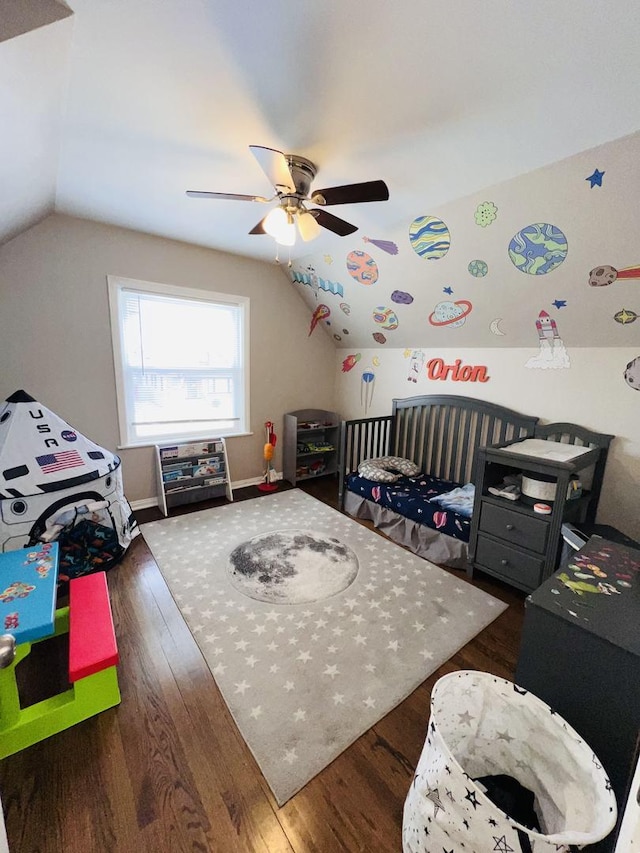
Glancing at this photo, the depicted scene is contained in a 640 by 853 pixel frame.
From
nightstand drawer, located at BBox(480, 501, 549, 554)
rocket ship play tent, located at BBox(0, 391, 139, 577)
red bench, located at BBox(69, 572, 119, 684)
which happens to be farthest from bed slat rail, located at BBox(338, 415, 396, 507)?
red bench, located at BBox(69, 572, 119, 684)

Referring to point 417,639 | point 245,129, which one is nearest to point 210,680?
point 417,639

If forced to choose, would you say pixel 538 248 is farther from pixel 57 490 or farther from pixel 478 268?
pixel 57 490

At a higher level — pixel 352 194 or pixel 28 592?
pixel 352 194

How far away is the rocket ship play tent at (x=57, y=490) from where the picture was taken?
2072 millimetres

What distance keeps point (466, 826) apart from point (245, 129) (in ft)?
8.25

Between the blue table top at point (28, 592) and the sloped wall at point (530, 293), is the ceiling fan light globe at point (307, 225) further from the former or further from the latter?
the blue table top at point (28, 592)

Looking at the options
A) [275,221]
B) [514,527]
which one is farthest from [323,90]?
[514,527]

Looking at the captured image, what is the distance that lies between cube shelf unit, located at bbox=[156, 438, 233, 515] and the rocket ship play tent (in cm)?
68

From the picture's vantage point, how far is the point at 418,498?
2748 mm

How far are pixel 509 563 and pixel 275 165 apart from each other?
8.23ft

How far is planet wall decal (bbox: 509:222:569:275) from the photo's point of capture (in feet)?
6.26

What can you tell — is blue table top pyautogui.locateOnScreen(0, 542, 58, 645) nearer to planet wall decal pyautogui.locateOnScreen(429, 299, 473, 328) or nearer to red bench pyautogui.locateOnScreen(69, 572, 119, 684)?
red bench pyautogui.locateOnScreen(69, 572, 119, 684)

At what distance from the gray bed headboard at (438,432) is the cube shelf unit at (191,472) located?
1.25m

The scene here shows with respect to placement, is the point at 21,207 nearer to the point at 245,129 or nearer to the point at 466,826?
the point at 245,129
